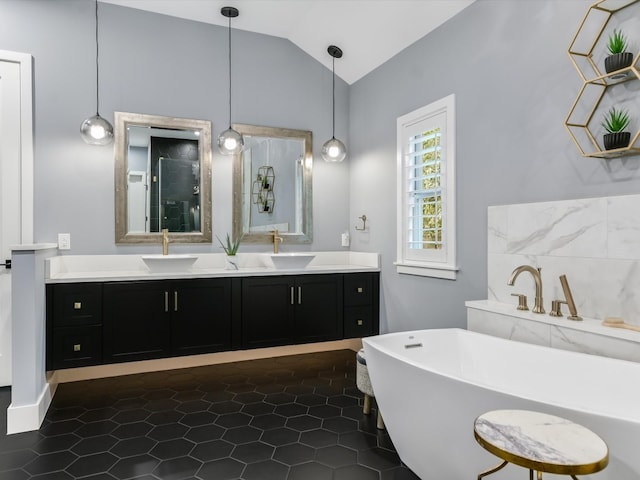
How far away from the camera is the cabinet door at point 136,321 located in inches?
124

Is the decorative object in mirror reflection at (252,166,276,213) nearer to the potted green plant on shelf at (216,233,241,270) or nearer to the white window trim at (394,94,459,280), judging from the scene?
the potted green plant on shelf at (216,233,241,270)

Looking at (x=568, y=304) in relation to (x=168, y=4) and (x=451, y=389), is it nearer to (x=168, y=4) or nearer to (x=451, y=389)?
(x=451, y=389)

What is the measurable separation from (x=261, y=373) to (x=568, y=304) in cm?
244

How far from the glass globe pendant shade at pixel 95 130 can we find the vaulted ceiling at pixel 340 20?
1.14 meters

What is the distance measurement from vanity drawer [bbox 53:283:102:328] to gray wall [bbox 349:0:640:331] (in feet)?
7.92

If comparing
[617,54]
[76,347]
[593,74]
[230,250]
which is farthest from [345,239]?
[617,54]

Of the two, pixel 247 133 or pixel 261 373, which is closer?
pixel 261 373

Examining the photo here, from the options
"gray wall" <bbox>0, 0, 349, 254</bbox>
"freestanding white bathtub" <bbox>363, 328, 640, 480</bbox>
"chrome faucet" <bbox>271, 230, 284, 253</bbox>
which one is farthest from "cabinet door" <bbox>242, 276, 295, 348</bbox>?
"freestanding white bathtub" <bbox>363, 328, 640, 480</bbox>

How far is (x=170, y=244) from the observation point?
3812mm

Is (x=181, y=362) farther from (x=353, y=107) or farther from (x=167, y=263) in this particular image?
(x=353, y=107)

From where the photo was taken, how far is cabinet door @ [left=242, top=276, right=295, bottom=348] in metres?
3.57

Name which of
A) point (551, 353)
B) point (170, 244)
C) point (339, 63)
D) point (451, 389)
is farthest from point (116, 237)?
point (551, 353)

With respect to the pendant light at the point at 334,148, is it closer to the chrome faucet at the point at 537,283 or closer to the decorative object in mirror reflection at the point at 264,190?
the decorative object in mirror reflection at the point at 264,190

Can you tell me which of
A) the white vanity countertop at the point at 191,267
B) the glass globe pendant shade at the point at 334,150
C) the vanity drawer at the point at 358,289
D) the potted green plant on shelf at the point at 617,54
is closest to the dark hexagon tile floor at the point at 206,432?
the vanity drawer at the point at 358,289
